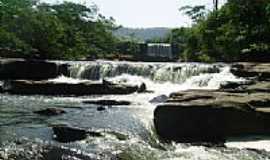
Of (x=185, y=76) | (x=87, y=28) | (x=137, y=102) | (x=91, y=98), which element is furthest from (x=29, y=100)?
(x=87, y=28)

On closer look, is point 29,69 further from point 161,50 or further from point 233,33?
point 161,50

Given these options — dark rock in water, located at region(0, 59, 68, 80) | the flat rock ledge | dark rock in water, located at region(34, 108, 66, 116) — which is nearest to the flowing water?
dark rock in water, located at region(34, 108, 66, 116)

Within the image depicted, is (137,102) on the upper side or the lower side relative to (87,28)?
lower

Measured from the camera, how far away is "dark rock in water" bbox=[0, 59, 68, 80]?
94.6ft

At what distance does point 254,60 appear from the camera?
107ft

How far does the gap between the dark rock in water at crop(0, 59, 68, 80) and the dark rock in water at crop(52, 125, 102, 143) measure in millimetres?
15840

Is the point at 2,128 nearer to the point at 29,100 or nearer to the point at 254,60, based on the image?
the point at 29,100

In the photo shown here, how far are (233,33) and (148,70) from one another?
8.98 metres

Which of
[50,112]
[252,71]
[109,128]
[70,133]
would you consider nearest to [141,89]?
[252,71]

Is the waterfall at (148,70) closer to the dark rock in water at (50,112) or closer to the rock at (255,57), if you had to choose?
the rock at (255,57)

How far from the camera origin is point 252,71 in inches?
926

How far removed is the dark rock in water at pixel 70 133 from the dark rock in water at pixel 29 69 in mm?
15840

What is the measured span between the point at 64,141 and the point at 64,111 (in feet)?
17.8

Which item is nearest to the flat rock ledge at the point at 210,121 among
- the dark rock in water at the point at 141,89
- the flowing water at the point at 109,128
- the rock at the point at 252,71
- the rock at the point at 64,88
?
the flowing water at the point at 109,128
